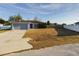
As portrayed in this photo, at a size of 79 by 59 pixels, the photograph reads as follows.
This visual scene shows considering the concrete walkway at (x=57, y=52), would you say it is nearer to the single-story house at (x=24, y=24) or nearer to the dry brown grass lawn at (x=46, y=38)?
the dry brown grass lawn at (x=46, y=38)

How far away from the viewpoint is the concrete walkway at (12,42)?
228 inches

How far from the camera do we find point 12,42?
229 inches

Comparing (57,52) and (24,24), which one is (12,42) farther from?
(57,52)

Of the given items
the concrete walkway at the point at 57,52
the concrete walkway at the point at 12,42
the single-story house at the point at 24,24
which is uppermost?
the single-story house at the point at 24,24

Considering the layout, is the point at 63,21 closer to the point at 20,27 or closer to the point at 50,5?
the point at 50,5

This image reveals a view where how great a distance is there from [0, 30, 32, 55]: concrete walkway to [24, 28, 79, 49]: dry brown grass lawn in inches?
3.8

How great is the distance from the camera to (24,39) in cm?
589

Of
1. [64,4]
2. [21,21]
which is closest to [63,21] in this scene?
[64,4]

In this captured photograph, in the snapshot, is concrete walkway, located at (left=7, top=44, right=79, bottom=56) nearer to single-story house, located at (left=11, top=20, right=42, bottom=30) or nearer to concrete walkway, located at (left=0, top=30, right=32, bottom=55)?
concrete walkway, located at (left=0, top=30, right=32, bottom=55)

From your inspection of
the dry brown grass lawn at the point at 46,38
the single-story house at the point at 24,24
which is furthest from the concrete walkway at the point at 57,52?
the single-story house at the point at 24,24

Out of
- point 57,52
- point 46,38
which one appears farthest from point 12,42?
point 57,52

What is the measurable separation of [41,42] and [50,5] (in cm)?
62

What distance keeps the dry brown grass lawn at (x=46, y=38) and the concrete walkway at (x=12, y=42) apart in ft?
0.32

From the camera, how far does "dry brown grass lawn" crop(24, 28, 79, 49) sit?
19.2ft
